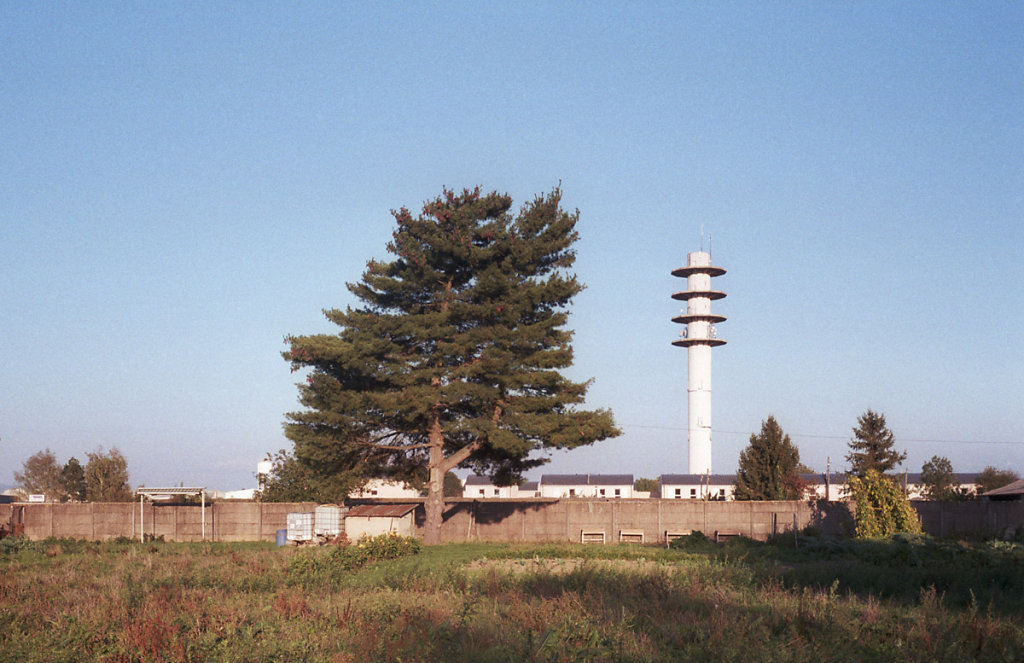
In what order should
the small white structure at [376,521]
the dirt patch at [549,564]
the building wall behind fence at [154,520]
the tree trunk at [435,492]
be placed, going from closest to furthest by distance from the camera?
the dirt patch at [549,564] → the small white structure at [376,521] → the tree trunk at [435,492] → the building wall behind fence at [154,520]

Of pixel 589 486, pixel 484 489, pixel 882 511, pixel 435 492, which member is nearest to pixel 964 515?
pixel 882 511

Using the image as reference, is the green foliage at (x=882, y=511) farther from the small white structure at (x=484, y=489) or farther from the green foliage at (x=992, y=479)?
the small white structure at (x=484, y=489)

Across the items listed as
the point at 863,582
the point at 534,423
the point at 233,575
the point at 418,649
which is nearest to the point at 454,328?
the point at 534,423

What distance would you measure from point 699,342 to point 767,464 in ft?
116

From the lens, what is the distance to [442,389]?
3522 centimetres

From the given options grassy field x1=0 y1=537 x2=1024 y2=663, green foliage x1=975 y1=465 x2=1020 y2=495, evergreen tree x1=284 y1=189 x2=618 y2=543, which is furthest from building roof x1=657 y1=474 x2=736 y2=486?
grassy field x1=0 y1=537 x2=1024 y2=663

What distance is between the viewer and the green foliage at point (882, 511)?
108ft

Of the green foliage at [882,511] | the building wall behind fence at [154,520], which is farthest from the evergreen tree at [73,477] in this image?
the green foliage at [882,511]

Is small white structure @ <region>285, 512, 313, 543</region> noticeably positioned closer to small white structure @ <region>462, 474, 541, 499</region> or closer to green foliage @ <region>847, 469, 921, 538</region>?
green foliage @ <region>847, 469, 921, 538</region>

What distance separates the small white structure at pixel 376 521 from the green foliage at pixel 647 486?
92430 mm

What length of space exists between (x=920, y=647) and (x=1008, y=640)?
1325 mm

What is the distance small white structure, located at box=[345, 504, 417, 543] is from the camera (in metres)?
36.6

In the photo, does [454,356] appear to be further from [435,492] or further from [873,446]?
[873,446]

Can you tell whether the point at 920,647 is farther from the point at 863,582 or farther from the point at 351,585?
the point at 351,585
